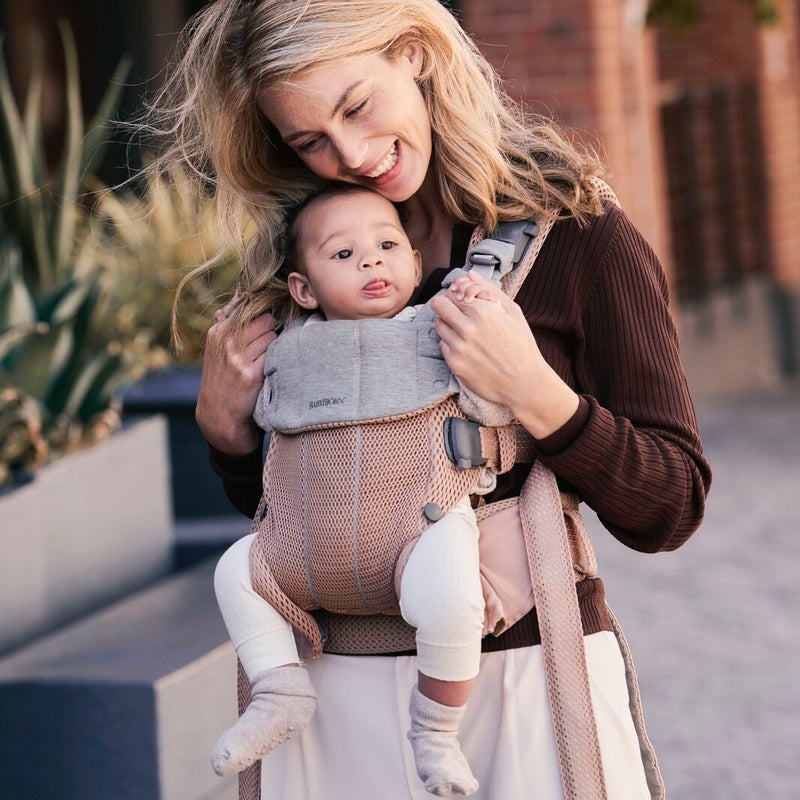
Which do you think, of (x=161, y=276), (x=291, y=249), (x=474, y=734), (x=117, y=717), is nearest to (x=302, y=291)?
(x=291, y=249)

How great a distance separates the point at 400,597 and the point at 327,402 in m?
0.31

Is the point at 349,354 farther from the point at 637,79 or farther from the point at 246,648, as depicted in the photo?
the point at 637,79

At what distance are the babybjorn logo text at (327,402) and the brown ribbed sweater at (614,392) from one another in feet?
0.92

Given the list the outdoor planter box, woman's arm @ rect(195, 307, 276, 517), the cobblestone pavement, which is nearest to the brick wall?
the cobblestone pavement

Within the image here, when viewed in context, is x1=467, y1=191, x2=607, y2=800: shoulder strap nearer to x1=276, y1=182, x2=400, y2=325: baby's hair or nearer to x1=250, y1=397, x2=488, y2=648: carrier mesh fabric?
x1=250, y1=397, x2=488, y2=648: carrier mesh fabric

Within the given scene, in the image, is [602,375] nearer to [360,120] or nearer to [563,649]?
[563,649]

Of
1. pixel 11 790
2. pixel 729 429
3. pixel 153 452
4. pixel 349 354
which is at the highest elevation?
pixel 349 354

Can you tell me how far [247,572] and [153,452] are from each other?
2680mm

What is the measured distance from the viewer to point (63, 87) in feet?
35.3

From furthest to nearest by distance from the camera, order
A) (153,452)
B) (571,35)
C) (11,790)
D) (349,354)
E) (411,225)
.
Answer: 1. (571,35)
2. (153,452)
3. (11,790)
4. (411,225)
5. (349,354)

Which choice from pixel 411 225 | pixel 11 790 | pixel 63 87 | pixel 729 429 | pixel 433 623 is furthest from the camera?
pixel 63 87

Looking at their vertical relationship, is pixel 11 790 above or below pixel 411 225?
below

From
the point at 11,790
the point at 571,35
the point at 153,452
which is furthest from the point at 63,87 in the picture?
the point at 11,790

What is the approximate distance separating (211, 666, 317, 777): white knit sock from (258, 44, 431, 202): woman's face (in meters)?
0.76
